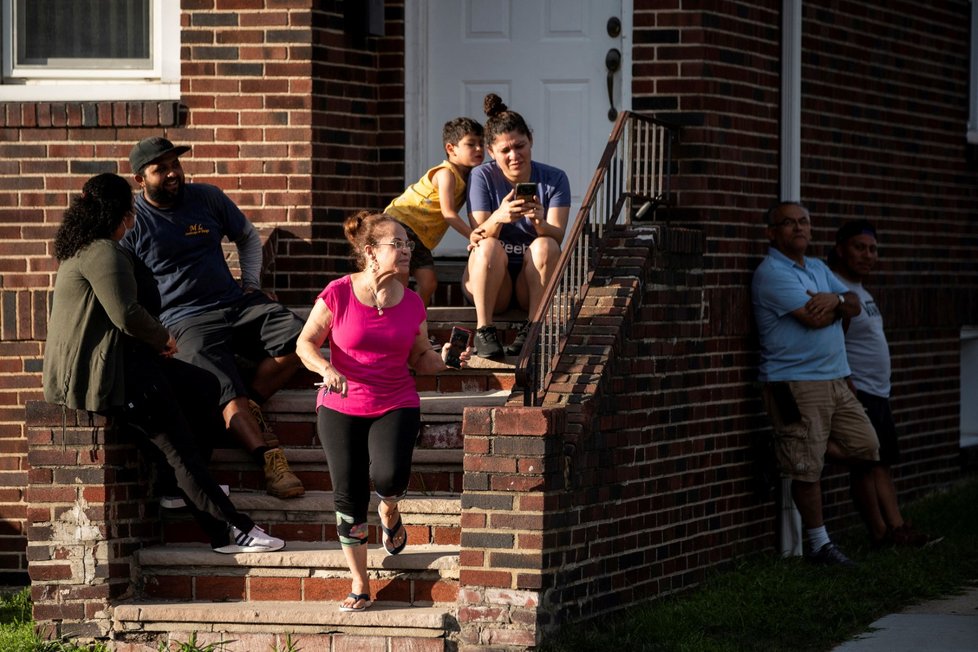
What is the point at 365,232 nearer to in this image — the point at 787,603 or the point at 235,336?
the point at 235,336

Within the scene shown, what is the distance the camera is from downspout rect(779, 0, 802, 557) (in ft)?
32.2

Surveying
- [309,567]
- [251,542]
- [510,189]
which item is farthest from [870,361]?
Result: [251,542]

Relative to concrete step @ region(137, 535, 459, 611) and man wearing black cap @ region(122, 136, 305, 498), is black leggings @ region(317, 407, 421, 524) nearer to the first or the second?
concrete step @ region(137, 535, 459, 611)

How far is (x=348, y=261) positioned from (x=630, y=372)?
1.96 metres

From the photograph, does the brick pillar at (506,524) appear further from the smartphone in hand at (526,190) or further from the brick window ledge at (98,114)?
the brick window ledge at (98,114)

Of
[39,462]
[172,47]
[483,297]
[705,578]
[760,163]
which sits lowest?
[705,578]

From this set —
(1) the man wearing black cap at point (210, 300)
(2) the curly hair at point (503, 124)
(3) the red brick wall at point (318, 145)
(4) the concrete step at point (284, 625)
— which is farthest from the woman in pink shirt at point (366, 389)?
(3) the red brick wall at point (318, 145)

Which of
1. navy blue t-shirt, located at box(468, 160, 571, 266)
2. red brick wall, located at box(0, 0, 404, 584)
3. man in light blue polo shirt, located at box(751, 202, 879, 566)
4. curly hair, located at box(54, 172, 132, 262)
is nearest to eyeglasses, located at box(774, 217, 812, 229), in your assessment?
man in light blue polo shirt, located at box(751, 202, 879, 566)

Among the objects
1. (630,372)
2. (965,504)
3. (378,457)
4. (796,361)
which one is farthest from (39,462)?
(965,504)

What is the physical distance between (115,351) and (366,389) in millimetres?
1191

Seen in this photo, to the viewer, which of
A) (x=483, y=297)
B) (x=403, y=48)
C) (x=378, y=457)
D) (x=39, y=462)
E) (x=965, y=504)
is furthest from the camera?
(x=965, y=504)

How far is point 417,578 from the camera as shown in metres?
7.42

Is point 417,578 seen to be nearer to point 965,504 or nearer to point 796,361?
point 796,361

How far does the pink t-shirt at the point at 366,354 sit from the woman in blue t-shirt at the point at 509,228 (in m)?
0.95
